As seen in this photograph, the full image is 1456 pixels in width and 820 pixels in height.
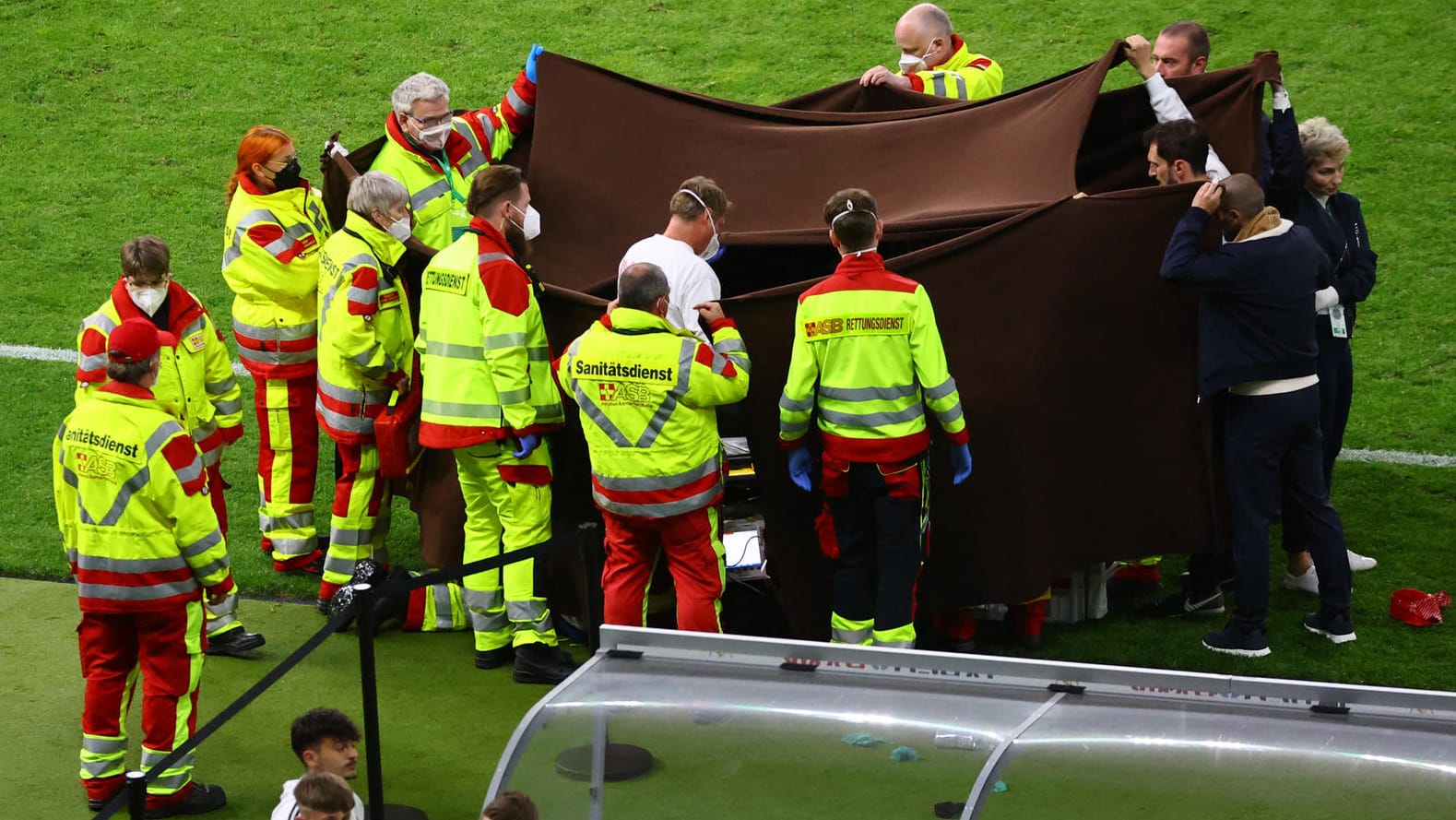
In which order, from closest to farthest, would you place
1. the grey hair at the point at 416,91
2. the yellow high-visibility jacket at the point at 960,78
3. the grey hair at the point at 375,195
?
the grey hair at the point at 375,195 → the grey hair at the point at 416,91 → the yellow high-visibility jacket at the point at 960,78

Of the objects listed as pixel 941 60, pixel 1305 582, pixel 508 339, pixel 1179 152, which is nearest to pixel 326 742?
pixel 508 339

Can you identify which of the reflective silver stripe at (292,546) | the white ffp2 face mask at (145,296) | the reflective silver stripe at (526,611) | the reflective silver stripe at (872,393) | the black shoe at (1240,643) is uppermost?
the white ffp2 face mask at (145,296)

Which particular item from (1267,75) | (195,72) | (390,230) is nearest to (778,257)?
→ (390,230)

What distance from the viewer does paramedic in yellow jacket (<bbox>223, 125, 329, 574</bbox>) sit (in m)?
7.05

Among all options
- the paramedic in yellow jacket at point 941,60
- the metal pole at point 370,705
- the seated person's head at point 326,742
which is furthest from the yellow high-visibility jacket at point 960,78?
the seated person's head at point 326,742

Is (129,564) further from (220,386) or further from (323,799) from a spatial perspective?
(220,386)

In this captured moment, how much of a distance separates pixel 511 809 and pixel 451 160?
12.4ft

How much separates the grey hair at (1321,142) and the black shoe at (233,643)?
4423 millimetres

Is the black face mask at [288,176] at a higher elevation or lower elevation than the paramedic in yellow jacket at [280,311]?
higher

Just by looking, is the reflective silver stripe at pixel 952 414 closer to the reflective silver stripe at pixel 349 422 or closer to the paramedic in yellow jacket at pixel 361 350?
the paramedic in yellow jacket at pixel 361 350

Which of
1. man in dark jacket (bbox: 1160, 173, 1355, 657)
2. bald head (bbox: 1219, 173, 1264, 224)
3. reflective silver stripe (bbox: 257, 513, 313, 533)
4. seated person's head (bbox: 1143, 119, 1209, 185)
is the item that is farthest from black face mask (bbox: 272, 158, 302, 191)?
bald head (bbox: 1219, 173, 1264, 224)

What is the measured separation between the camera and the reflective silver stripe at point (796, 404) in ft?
18.5

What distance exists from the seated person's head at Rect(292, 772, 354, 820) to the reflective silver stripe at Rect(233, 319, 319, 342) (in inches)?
128

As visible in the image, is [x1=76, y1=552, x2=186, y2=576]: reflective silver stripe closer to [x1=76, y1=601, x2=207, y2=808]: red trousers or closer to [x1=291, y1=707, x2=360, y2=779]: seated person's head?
[x1=76, y1=601, x2=207, y2=808]: red trousers
